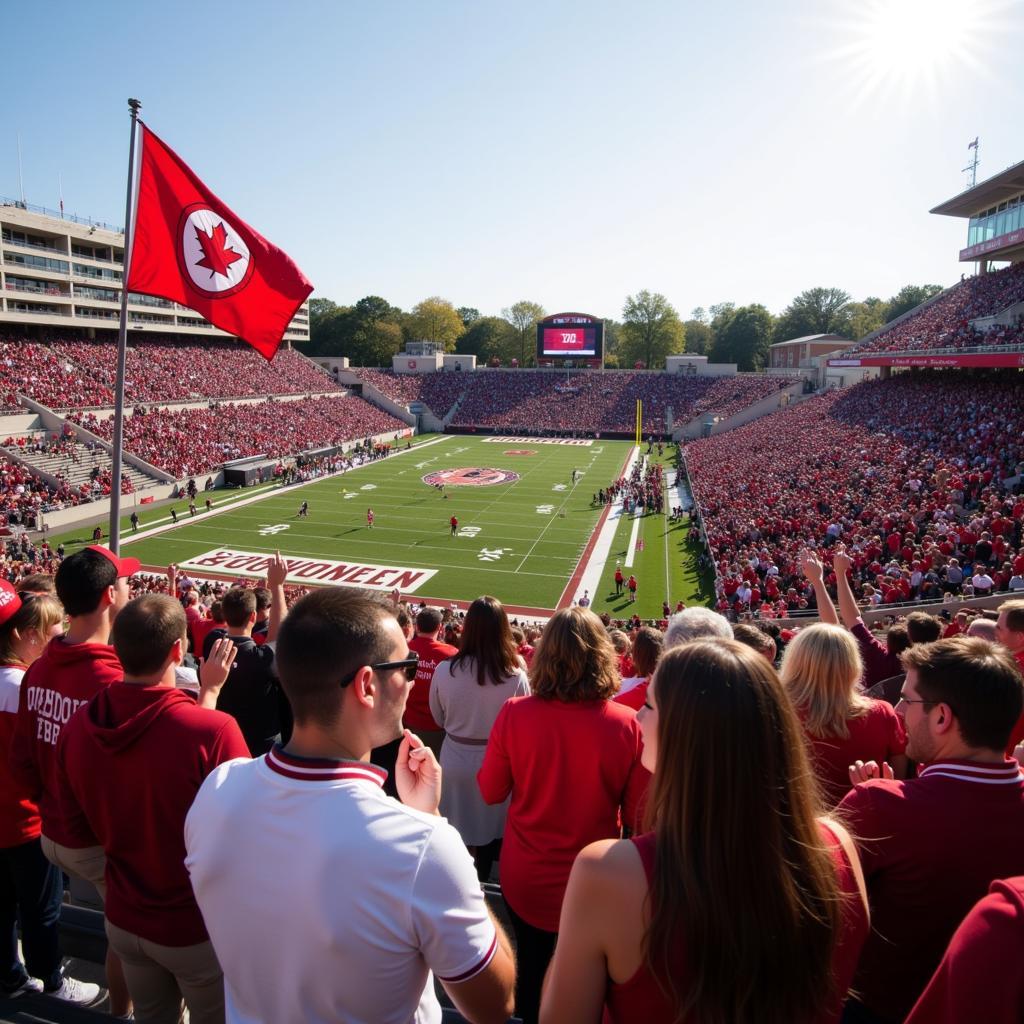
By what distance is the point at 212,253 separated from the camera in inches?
357

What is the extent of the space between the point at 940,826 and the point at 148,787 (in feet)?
8.90

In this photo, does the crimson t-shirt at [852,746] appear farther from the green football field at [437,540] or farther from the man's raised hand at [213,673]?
the green football field at [437,540]

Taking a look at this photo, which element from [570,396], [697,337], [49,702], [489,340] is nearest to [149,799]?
[49,702]

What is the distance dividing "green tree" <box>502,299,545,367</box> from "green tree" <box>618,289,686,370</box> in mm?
14003

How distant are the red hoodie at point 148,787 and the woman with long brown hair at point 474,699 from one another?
5.31ft

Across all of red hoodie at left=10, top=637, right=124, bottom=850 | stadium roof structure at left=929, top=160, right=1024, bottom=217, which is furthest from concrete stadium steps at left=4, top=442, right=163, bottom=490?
stadium roof structure at left=929, top=160, right=1024, bottom=217

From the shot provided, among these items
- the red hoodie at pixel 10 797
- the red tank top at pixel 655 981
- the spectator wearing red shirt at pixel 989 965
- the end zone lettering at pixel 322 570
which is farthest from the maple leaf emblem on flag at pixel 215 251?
the end zone lettering at pixel 322 570

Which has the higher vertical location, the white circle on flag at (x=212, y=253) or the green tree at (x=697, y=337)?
the green tree at (x=697, y=337)

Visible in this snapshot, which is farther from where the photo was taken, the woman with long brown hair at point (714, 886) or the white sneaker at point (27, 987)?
the white sneaker at point (27, 987)

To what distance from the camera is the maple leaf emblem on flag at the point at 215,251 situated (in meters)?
9.00

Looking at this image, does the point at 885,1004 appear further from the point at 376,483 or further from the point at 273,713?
the point at 376,483

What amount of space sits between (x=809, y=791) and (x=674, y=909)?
426 mm

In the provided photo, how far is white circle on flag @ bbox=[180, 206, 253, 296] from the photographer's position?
8922mm

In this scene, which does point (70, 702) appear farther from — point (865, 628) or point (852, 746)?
point (865, 628)
